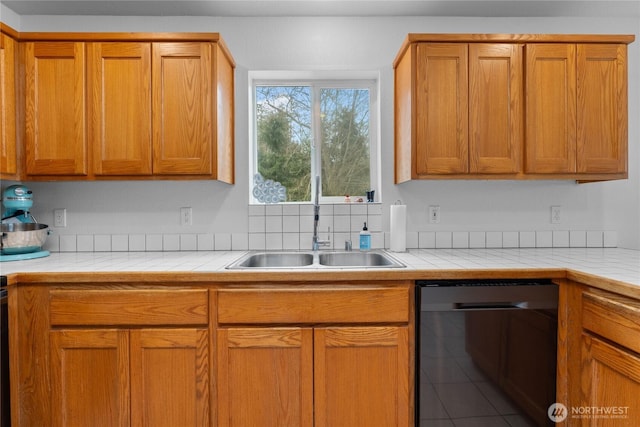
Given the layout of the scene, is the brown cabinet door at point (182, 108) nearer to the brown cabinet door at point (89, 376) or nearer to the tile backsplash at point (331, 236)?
the tile backsplash at point (331, 236)

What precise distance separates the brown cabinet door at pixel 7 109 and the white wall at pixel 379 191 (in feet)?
1.29

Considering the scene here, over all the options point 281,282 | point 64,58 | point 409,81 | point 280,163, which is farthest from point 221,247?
point 409,81

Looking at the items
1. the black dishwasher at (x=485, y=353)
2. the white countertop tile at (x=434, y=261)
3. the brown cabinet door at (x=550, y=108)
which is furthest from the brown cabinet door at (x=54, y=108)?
the brown cabinet door at (x=550, y=108)

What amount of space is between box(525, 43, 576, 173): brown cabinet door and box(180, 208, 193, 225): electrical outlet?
6.58 ft

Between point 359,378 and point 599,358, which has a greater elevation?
point 599,358

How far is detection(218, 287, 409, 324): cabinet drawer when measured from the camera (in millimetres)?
1479

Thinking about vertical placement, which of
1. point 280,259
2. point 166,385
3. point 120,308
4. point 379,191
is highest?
point 379,191

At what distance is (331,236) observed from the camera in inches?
87.2

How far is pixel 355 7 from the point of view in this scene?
6.93ft

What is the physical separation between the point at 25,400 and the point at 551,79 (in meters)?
2.97

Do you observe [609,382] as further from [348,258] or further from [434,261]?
[348,258]

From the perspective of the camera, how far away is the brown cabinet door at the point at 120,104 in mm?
1815

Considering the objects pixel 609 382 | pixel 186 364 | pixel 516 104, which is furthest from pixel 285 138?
pixel 609 382

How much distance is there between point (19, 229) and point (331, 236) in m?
1.73
